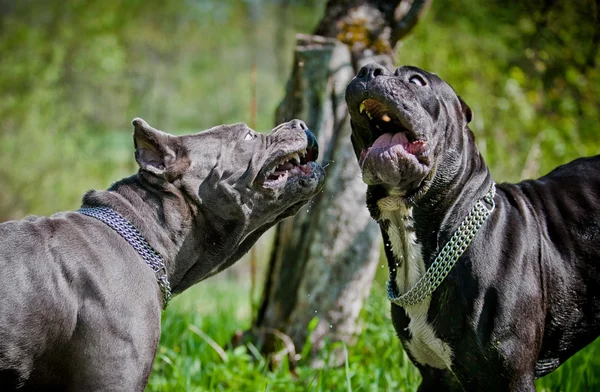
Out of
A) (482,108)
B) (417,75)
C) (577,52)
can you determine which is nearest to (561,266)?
(417,75)

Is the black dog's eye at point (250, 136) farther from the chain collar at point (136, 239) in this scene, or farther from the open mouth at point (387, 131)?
the chain collar at point (136, 239)

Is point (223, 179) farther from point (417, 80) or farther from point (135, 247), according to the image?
point (417, 80)

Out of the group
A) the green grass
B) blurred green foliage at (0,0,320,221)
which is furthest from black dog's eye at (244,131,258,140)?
blurred green foliage at (0,0,320,221)

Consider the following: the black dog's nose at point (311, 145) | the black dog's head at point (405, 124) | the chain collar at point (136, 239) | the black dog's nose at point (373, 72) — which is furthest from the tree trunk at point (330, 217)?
the chain collar at point (136, 239)

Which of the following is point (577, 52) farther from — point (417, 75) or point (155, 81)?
point (155, 81)

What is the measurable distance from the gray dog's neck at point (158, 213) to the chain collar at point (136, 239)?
0.04 m

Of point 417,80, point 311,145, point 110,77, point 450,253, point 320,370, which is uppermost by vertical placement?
point 417,80

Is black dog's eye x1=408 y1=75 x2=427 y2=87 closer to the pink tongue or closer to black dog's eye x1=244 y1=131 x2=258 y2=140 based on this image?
the pink tongue

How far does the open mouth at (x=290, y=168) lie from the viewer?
401 cm

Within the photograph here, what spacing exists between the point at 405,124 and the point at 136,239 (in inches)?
58.9

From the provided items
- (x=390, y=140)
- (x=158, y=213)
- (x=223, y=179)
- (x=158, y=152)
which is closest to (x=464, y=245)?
(x=390, y=140)

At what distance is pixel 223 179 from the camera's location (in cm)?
396

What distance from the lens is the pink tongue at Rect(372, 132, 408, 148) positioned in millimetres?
3621

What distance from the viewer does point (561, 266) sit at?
3.69m
